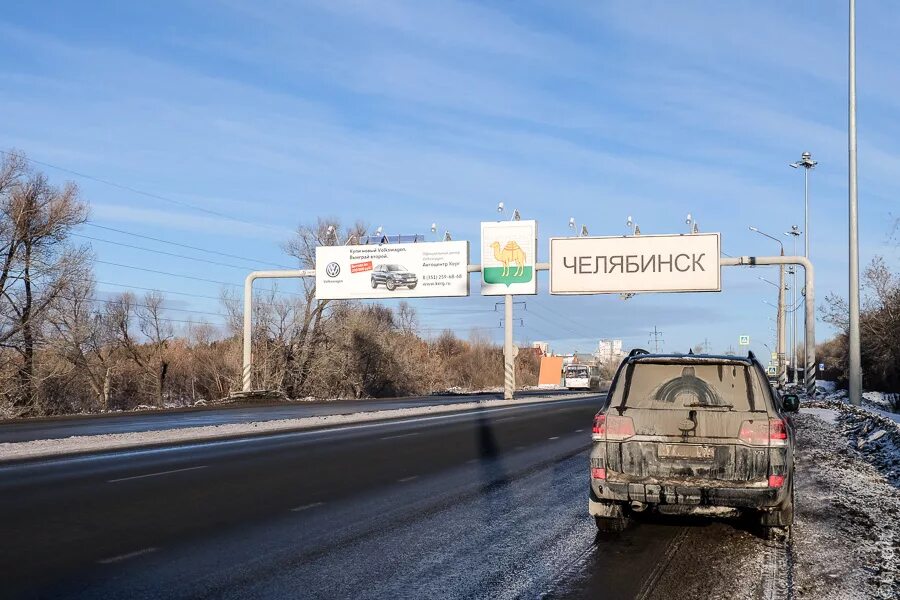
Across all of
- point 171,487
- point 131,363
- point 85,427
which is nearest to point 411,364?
point 131,363

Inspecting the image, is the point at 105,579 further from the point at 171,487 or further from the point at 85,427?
the point at 85,427

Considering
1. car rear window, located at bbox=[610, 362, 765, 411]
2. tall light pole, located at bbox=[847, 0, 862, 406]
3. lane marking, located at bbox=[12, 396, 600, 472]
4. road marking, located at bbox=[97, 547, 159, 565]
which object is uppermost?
tall light pole, located at bbox=[847, 0, 862, 406]

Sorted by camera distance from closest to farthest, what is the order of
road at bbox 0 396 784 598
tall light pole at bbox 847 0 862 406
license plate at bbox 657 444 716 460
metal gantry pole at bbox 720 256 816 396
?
road at bbox 0 396 784 598, license plate at bbox 657 444 716 460, tall light pole at bbox 847 0 862 406, metal gantry pole at bbox 720 256 816 396

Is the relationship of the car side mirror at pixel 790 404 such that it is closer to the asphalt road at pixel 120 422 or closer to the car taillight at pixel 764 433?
the car taillight at pixel 764 433

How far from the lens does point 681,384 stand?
8.60m

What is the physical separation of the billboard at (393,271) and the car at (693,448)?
40430 mm

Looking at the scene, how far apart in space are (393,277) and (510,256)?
6784mm

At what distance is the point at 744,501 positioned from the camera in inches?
305

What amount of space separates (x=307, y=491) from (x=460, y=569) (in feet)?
16.8

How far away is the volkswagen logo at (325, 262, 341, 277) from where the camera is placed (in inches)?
2002

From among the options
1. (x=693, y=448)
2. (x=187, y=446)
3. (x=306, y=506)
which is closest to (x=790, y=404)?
(x=693, y=448)

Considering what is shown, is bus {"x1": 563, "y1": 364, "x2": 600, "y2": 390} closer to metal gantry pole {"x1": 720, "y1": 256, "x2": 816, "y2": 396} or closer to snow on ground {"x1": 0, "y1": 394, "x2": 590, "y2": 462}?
metal gantry pole {"x1": 720, "y1": 256, "x2": 816, "y2": 396}

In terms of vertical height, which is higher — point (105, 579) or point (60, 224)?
point (60, 224)

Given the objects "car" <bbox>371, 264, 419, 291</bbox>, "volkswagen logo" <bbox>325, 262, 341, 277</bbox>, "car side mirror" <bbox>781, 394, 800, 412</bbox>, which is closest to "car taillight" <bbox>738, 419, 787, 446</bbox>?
"car side mirror" <bbox>781, 394, 800, 412</bbox>
